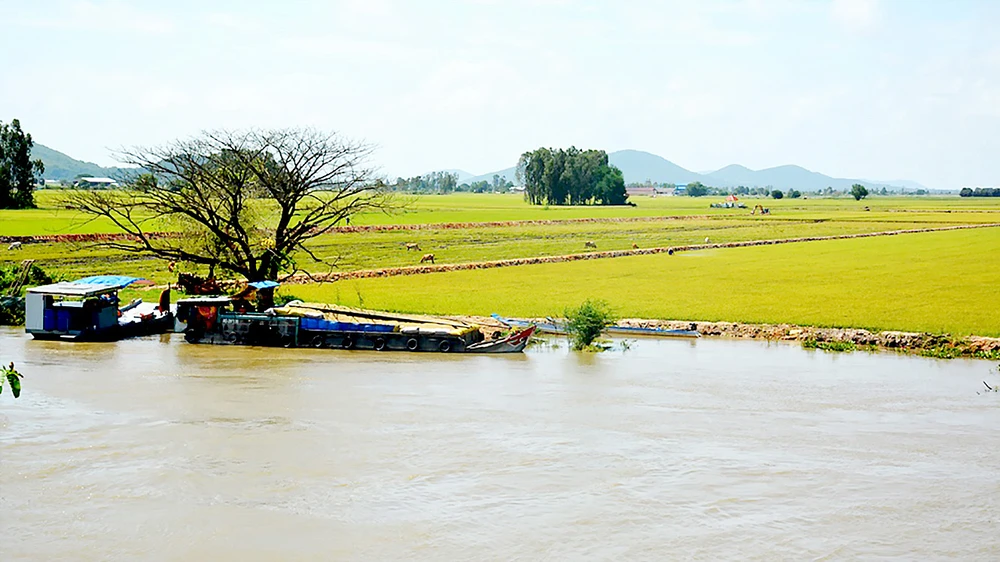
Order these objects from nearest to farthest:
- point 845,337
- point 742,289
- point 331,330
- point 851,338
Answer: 1. point 331,330
2. point 851,338
3. point 845,337
4. point 742,289

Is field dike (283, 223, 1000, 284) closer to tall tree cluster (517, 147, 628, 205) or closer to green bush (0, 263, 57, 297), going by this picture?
green bush (0, 263, 57, 297)

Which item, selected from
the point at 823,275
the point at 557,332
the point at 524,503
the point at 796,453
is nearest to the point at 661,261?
the point at 823,275

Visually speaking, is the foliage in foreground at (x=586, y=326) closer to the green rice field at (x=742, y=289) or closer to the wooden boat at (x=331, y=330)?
the wooden boat at (x=331, y=330)

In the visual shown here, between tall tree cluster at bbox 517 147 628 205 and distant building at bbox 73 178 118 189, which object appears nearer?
distant building at bbox 73 178 118 189

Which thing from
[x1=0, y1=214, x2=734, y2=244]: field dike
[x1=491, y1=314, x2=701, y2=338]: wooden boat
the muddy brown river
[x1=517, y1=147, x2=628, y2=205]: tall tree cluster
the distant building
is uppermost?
[x1=517, y1=147, x2=628, y2=205]: tall tree cluster

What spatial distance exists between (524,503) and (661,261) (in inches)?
1579

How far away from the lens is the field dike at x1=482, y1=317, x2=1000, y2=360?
26.1 metres

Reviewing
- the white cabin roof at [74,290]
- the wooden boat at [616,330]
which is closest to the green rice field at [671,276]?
the wooden boat at [616,330]

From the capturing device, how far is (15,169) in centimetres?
9569

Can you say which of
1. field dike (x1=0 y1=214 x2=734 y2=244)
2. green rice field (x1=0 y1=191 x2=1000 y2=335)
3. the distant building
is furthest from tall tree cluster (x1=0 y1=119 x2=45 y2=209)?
field dike (x1=0 y1=214 x2=734 y2=244)

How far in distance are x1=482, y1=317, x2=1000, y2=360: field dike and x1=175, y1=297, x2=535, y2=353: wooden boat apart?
2.49 meters

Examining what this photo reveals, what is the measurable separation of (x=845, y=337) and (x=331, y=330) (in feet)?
46.9

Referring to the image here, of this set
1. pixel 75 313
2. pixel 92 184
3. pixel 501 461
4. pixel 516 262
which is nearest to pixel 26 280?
pixel 75 313

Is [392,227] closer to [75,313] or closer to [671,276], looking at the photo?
[671,276]
